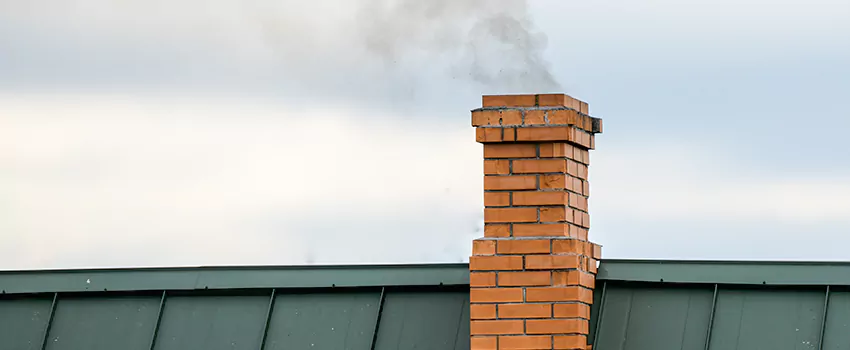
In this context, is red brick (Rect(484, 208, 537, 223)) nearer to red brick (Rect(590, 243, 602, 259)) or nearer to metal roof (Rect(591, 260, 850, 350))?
red brick (Rect(590, 243, 602, 259))

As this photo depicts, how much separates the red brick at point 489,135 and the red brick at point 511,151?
60mm

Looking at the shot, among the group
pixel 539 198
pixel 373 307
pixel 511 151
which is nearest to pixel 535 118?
pixel 511 151

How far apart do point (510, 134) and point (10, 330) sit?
12.0 ft

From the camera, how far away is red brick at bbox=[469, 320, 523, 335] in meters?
6.68

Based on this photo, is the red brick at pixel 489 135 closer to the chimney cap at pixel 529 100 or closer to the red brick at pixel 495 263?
the chimney cap at pixel 529 100

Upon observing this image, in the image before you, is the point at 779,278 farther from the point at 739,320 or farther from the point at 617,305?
the point at 617,305

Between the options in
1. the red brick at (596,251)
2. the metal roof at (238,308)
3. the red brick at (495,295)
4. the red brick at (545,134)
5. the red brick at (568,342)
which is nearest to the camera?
the red brick at (568,342)

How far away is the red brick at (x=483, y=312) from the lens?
673cm

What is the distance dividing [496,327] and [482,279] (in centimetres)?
28

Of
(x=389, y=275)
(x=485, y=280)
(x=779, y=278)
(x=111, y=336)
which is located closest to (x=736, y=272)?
(x=779, y=278)

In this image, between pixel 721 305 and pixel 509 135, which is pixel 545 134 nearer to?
pixel 509 135

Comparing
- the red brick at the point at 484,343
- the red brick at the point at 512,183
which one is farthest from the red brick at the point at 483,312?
the red brick at the point at 512,183

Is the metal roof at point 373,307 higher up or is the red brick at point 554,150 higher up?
the red brick at point 554,150

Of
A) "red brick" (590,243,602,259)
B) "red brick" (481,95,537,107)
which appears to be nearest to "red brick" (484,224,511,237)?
"red brick" (590,243,602,259)
